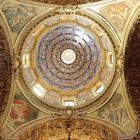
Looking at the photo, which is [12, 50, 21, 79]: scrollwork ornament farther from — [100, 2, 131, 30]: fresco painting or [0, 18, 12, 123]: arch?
[100, 2, 131, 30]: fresco painting

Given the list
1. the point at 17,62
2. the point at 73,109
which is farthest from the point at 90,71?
the point at 17,62

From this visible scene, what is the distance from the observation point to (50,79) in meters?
23.6

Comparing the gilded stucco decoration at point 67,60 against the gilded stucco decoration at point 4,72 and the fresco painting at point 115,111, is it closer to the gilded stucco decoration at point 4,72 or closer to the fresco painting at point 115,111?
the fresco painting at point 115,111

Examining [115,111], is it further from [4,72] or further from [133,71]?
[4,72]

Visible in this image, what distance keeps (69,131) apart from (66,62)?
4.75 m

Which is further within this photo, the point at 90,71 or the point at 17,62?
the point at 90,71

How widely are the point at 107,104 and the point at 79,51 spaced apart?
4473 mm

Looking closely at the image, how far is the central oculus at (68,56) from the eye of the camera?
24.2 m

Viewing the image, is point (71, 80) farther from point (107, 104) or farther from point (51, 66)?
point (107, 104)

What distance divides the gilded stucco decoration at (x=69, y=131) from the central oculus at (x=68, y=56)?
4.48 m

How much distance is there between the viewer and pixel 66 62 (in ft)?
80.1

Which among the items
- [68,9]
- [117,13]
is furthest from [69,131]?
[117,13]

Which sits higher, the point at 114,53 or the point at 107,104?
the point at 114,53

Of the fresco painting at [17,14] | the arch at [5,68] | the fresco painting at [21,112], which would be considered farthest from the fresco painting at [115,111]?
the fresco painting at [17,14]
